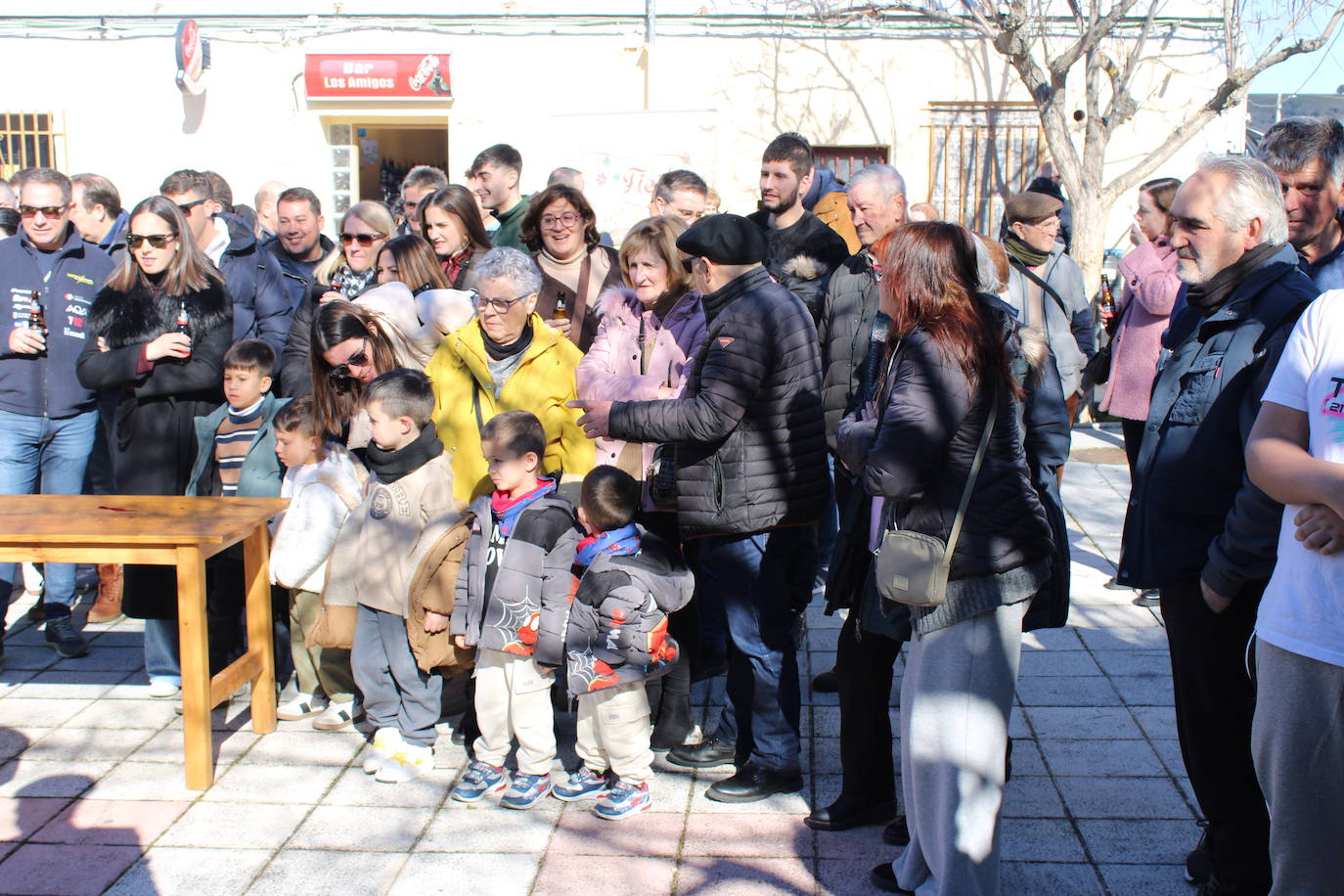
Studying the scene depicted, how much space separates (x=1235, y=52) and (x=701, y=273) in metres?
10.2

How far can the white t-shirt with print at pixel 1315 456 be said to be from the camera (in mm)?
2406

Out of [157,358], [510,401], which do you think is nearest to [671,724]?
[510,401]

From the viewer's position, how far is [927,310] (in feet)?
9.85

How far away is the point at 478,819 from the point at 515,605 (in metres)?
0.69

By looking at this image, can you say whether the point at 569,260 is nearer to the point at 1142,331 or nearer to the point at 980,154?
the point at 1142,331

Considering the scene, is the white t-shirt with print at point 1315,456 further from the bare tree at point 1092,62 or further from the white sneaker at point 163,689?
the bare tree at point 1092,62

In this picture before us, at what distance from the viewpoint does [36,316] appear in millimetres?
5430

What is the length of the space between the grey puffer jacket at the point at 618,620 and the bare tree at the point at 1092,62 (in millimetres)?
8960

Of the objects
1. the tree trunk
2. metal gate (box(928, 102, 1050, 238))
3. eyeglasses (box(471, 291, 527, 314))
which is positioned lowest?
eyeglasses (box(471, 291, 527, 314))

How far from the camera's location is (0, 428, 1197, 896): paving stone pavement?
3.52 metres

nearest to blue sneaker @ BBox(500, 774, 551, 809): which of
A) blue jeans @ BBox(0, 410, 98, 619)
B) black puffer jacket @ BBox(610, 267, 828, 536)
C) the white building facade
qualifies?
black puffer jacket @ BBox(610, 267, 828, 536)

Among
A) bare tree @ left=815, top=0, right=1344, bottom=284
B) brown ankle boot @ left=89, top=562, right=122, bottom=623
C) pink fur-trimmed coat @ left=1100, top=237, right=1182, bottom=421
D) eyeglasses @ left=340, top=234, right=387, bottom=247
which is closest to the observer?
eyeglasses @ left=340, top=234, right=387, bottom=247

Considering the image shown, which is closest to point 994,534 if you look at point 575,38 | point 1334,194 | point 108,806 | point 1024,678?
point 1334,194

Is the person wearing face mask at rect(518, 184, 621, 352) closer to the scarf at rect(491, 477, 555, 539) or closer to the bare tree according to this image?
the scarf at rect(491, 477, 555, 539)
